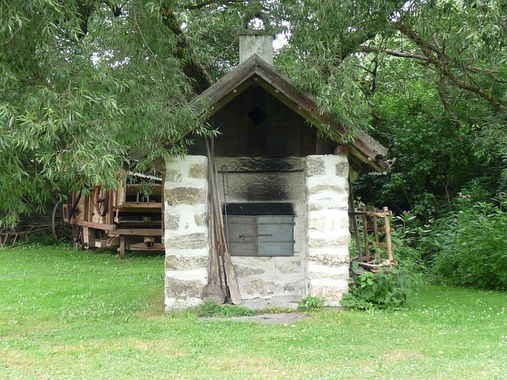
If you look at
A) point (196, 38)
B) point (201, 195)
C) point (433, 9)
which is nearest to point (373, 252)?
point (201, 195)

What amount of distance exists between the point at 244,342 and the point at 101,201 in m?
10.7

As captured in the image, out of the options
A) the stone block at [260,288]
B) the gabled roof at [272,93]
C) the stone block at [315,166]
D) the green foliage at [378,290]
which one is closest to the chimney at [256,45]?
the gabled roof at [272,93]

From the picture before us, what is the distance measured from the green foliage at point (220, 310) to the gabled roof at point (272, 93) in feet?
8.31

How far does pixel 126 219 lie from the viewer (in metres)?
16.1

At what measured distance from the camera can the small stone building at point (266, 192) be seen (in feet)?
27.3

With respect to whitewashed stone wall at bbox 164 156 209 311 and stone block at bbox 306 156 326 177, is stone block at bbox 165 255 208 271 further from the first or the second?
stone block at bbox 306 156 326 177

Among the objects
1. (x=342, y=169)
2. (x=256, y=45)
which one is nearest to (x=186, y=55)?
(x=256, y=45)

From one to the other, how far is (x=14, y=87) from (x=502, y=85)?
442 inches

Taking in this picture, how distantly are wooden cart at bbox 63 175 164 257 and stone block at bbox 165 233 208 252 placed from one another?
6.55m

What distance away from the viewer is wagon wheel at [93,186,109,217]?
640 inches

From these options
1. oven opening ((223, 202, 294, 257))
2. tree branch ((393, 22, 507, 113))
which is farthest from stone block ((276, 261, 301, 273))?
tree branch ((393, 22, 507, 113))

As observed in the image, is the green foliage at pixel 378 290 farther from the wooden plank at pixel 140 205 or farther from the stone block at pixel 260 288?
the wooden plank at pixel 140 205

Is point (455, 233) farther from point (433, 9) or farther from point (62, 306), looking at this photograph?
point (62, 306)

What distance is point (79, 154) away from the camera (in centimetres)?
544
